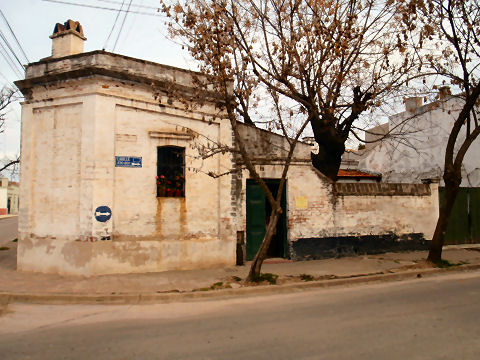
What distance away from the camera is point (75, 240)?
8.43 m

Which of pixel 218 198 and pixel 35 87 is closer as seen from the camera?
pixel 35 87

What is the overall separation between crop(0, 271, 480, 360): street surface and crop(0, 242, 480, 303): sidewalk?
14.1 inches

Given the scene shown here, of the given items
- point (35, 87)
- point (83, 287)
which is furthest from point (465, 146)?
point (35, 87)

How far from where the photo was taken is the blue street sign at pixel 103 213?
841 cm

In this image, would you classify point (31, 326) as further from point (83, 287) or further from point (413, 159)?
point (413, 159)

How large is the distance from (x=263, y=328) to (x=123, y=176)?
212 inches

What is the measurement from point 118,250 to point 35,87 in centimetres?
480

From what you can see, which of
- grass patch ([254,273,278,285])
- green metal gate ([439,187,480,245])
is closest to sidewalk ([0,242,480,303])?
grass patch ([254,273,278,285])

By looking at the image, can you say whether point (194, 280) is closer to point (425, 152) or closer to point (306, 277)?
point (306, 277)

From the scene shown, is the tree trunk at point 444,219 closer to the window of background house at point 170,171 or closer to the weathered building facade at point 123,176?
the weathered building facade at point 123,176

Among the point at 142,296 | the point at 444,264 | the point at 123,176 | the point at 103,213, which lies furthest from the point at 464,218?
the point at 103,213

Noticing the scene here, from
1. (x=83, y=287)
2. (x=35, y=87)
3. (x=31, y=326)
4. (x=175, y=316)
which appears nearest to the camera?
(x=31, y=326)

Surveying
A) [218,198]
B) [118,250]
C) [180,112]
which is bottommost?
[118,250]

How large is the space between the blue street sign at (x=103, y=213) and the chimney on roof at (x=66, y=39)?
14.6 feet
